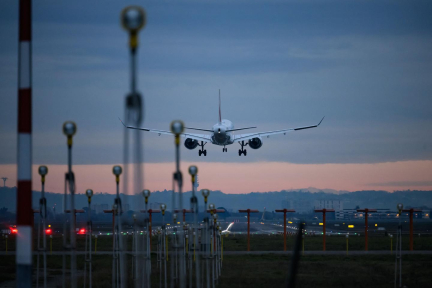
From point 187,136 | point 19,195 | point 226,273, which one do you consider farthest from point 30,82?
point 187,136

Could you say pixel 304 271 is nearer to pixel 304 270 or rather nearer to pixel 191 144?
pixel 304 270

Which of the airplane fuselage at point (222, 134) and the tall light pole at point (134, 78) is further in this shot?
the airplane fuselage at point (222, 134)

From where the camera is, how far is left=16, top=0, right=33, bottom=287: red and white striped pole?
33.8 feet

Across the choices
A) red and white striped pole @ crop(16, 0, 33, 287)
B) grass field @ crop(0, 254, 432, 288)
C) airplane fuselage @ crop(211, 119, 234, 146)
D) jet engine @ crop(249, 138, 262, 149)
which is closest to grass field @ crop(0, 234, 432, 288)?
grass field @ crop(0, 254, 432, 288)

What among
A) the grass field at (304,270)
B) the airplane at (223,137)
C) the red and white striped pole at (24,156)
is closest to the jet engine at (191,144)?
the airplane at (223,137)

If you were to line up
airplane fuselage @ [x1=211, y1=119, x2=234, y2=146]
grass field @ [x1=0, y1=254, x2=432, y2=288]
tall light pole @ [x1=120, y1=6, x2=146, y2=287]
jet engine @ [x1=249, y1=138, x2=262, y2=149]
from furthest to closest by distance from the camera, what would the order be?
jet engine @ [x1=249, y1=138, x2=262, y2=149] → airplane fuselage @ [x1=211, y1=119, x2=234, y2=146] → grass field @ [x1=0, y1=254, x2=432, y2=288] → tall light pole @ [x1=120, y1=6, x2=146, y2=287]

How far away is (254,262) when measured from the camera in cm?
4275

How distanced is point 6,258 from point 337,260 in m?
25.4

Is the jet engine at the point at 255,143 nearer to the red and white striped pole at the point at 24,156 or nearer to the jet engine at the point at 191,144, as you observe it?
the jet engine at the point at 191,144

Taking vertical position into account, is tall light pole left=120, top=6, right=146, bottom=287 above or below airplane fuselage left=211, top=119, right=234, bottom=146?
below

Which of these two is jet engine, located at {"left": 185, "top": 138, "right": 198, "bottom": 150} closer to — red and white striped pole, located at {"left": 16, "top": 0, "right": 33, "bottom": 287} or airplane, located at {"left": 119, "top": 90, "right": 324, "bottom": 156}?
airplane, located at {"left": 119, "top": 90, "right": 324, "bottom": 156}

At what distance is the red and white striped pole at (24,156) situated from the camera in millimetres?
10312

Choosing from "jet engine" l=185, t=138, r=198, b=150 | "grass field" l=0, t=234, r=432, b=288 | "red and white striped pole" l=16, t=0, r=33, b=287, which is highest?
"jet engine" l=185, t=138, r=198, b=150

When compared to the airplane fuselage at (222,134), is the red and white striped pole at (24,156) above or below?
below
